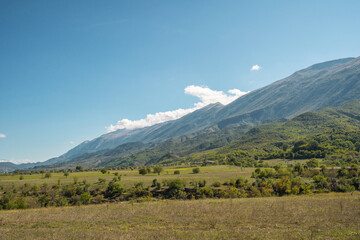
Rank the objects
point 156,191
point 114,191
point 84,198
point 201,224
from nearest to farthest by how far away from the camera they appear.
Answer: point 201,224 → point 84,198 → point 114,191 → point 156,191

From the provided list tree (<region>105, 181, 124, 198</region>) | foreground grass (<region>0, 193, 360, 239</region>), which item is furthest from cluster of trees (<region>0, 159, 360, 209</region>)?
foreground grass (<region>0, 193, 360, 239</region>)

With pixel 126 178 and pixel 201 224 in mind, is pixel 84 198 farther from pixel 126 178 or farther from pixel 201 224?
pixel 201 224

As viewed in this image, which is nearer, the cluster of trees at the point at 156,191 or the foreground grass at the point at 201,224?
the foreground grass at the point at 201,224

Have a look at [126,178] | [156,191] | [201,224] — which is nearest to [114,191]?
[156,191]

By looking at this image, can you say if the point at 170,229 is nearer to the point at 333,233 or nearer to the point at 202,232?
the point at 202,232

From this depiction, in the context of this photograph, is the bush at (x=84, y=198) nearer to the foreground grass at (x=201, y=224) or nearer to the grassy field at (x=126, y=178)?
the grassy field at (x=126, y=178)

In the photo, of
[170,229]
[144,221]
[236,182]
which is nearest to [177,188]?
[236,182]

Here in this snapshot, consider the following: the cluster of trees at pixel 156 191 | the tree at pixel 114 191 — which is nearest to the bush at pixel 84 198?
the cluster of trees at pixel 156 191

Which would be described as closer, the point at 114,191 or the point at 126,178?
the point at 114,191

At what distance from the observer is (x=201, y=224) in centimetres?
2644

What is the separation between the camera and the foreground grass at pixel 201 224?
867 inches

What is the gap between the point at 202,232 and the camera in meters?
23.0

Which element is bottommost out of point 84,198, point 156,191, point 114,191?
point 156,191

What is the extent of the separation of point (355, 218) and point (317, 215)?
4193 millimetres
